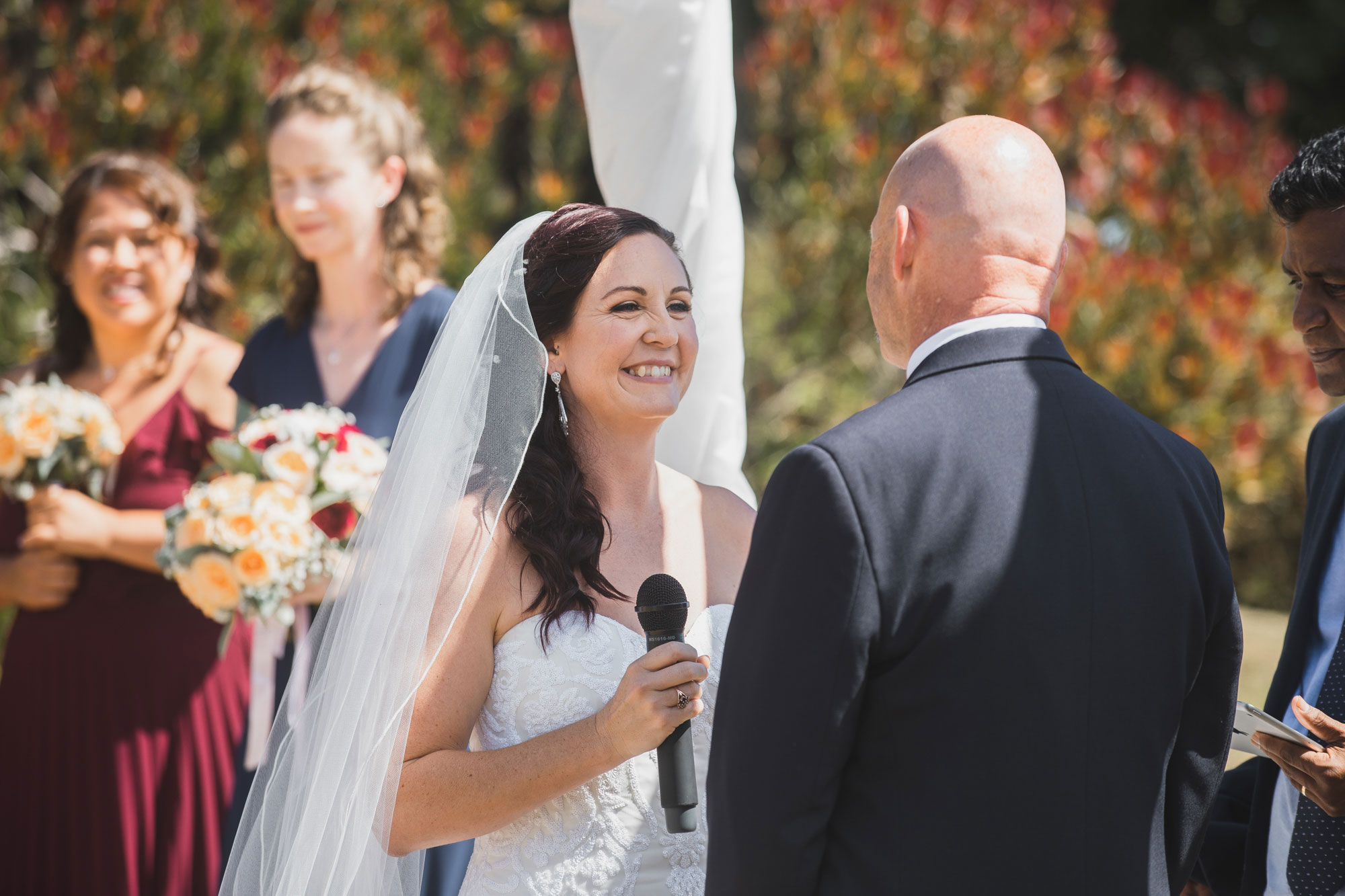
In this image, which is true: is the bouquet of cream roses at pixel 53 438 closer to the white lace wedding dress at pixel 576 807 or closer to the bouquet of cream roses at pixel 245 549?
the bouquet of cream roses at pixel 245 549

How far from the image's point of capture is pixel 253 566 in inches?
A: 127

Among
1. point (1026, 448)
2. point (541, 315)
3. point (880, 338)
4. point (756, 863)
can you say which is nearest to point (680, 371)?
point (541, 315)

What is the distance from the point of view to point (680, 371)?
8.65 feet

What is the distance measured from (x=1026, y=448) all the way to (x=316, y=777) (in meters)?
1.56

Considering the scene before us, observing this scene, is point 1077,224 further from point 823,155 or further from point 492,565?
point 492,565

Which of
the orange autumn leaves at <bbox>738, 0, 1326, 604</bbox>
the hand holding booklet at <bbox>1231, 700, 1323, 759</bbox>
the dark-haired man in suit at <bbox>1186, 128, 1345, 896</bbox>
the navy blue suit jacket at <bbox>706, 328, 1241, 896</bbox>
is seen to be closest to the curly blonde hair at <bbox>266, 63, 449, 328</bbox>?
the navy blue suit jacket at <bbox>706, 328, 1241, 896</bbox>

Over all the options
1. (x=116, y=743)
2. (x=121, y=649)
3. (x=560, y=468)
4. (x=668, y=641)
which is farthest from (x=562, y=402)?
(x=116, y=743)

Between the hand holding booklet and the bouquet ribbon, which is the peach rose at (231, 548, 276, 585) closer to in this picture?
the bouquet ribbon

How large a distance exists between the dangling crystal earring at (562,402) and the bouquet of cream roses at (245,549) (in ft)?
3.59

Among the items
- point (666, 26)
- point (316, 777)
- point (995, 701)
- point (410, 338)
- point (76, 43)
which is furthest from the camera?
point (76, 43)

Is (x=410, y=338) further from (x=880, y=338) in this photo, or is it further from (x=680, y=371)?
(x=880, y=338)

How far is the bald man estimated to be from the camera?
5.52 ft

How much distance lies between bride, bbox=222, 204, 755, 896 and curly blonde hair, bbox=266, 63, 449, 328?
4.95 ft

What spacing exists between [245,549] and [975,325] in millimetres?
2253
